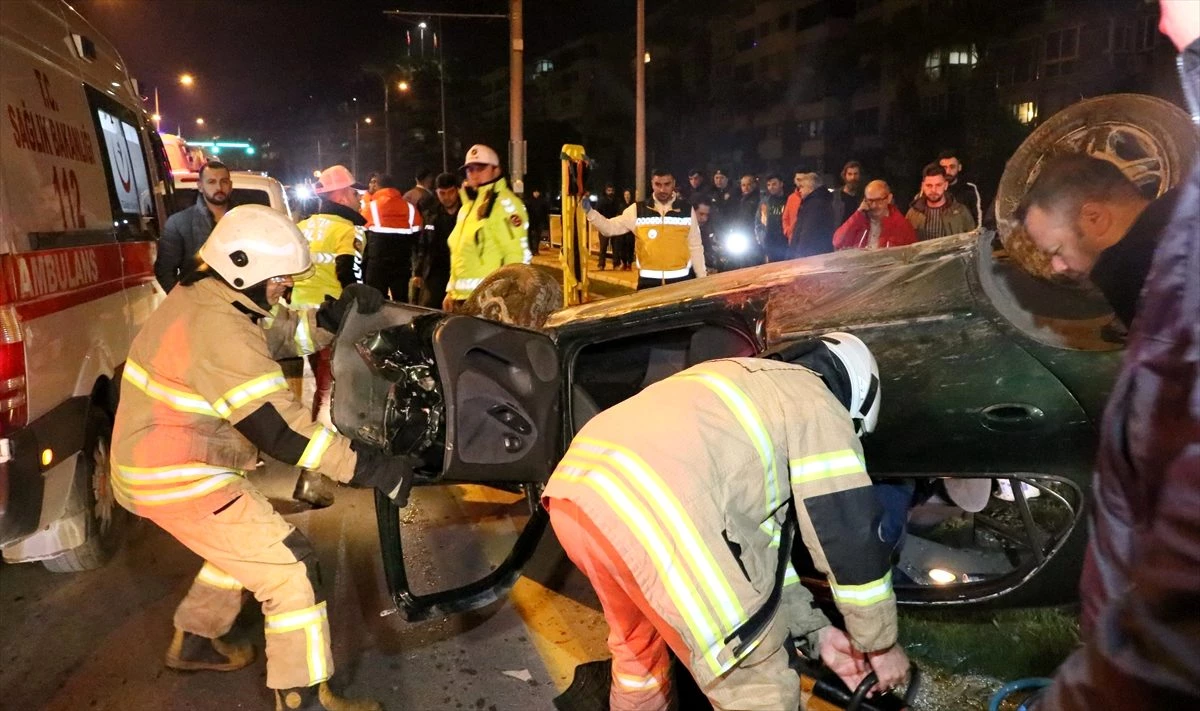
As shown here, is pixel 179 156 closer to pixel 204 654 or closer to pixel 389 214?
pixel 389 214

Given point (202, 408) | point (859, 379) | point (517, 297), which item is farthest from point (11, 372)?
point (859, 379)

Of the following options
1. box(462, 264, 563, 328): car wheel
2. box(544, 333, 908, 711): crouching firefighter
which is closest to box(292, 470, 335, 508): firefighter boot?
box(462, 264, 563, 328): car wheel

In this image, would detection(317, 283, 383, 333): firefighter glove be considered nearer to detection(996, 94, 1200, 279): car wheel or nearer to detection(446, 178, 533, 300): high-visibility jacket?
detection(996, 94, 1200, 279): car wheel

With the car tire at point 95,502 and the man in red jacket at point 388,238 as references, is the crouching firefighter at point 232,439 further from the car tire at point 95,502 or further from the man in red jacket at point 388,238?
the man in red jacket at point 388,238

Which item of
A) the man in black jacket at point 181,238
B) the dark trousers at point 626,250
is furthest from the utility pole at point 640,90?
the man in black jacket at point 181,238

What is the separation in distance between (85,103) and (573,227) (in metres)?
4.14

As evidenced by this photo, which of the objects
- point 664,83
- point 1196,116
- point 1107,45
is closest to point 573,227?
point 1196,116

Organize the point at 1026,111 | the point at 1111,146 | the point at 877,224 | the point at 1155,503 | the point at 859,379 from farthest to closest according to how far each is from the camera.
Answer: the point at 1026,111, the point at 877,224, the point at 1111,146, the point at 859,379, the point at 1155,503

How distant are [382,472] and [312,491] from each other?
7.34ft

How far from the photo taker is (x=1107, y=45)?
25172mm

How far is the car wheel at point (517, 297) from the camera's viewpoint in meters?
4.53

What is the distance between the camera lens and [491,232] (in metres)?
5.73

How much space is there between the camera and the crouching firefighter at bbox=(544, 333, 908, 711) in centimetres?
177

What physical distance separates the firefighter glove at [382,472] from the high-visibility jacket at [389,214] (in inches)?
192
